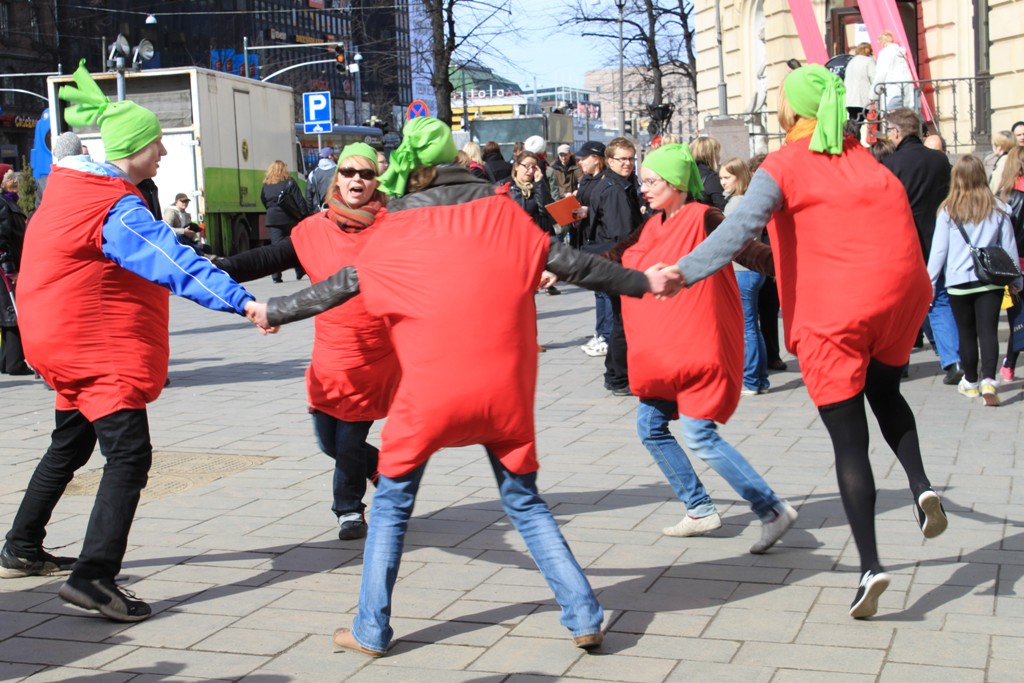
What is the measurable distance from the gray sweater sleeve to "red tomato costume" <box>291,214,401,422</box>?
1.47 metres

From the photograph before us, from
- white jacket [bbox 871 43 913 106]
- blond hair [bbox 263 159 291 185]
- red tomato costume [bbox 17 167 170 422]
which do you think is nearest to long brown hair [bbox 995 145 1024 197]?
red tomato costume [bbox 17 167 170 422]

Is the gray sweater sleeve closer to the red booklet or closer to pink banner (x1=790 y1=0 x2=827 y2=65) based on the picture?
the red booklet

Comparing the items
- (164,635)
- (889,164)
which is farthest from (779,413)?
(164,635)

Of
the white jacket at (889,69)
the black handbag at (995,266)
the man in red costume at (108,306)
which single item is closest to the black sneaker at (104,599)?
the man in red costume at (108,306)

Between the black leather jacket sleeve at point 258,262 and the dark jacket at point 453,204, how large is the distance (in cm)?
100

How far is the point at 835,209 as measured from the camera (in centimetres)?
461

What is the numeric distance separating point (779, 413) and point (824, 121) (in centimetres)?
475

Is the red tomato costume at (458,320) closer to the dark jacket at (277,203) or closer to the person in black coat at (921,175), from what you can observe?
the person in black coat at (921,175)

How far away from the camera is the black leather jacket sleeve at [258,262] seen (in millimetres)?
5387

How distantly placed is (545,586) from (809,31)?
19.4 meters

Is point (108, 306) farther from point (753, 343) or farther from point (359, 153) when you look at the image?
point (753, 343)

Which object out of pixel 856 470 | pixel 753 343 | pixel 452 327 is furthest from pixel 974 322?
pixel 452 327

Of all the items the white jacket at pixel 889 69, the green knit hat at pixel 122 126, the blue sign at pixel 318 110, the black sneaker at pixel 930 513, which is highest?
the blue sign at pixel 318 110

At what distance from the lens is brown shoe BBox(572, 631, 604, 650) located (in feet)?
14.3
